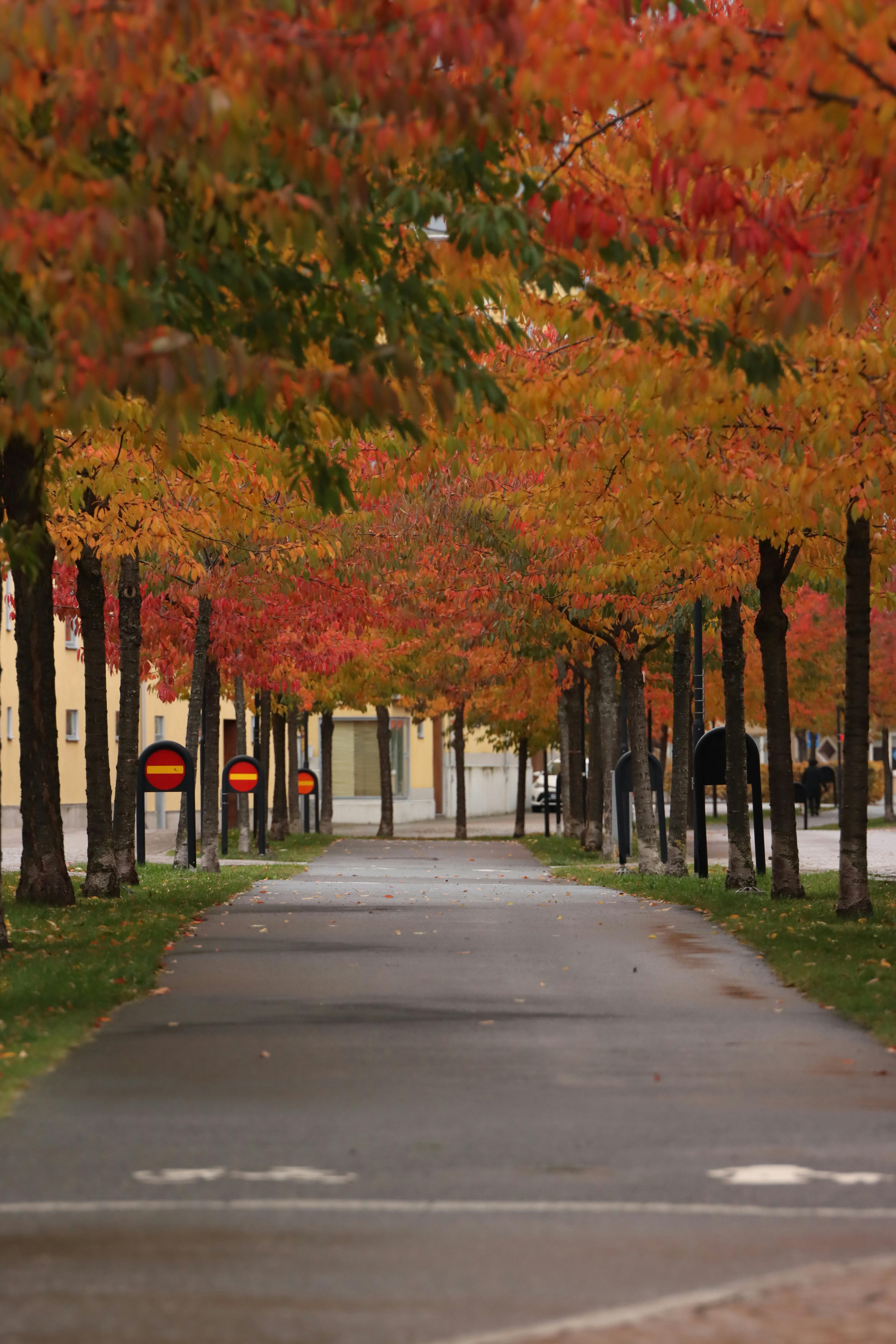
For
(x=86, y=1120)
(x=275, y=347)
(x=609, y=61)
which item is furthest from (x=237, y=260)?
(x=86, y=1120)

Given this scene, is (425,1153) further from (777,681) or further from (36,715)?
(777,681)

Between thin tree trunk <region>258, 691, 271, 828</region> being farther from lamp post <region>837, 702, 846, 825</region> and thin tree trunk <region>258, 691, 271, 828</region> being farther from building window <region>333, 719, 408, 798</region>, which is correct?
building window <region>333, 719, 408, 798</region>

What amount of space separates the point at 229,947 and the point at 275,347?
657cm

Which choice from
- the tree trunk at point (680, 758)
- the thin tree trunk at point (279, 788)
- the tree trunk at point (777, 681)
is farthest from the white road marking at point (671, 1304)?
the thin tree trunk at point (279, 788)

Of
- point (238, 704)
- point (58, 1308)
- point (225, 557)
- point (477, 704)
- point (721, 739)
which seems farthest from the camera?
point (477, 704)

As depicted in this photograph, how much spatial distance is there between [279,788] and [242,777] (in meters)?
7.39

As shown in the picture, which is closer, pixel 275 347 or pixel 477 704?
pixel 275 347

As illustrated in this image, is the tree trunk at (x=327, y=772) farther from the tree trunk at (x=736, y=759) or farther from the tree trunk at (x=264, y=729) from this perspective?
the tree trunk at (x=736, y=759)

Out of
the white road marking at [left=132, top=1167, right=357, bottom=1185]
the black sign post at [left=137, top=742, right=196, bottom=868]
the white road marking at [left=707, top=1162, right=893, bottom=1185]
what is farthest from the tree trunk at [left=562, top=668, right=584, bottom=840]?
the white road marking at [left=132, top=1167, right=357, bottom=1185]

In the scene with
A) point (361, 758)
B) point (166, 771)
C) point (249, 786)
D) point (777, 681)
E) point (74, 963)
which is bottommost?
point (74, 963)

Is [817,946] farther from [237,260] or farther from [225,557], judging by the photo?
[225,557]

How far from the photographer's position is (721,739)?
70.1 feet

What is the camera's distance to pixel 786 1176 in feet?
20.1

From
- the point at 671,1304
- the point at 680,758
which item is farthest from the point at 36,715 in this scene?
the point at 680,758
